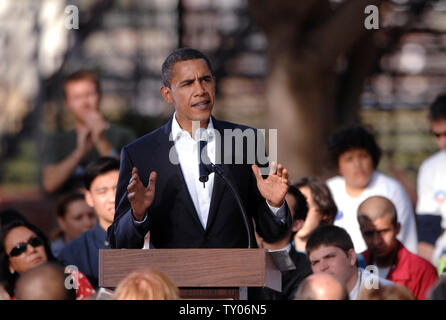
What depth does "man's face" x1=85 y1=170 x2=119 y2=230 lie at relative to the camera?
5293mm

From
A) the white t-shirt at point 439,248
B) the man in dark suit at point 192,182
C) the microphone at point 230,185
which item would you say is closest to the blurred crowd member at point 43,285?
the man in dark suit at point 192,182

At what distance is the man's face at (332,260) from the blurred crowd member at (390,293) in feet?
1.06

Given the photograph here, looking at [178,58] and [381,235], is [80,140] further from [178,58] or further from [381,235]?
[178,58]

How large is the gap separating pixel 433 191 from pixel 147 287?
352cm

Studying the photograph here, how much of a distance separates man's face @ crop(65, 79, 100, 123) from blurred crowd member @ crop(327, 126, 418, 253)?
1.61 m

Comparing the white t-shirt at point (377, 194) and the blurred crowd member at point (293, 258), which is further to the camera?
the white t-shirt at point (377, 194)

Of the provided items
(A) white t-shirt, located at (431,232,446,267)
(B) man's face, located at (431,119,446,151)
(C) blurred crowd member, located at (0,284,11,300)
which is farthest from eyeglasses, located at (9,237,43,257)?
(B) man's face, located at (431,119,446,151)

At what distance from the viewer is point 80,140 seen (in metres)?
6.35

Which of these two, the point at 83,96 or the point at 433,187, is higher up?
the point at 83,96

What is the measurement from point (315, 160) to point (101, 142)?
2893 mm

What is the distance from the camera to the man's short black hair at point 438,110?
611 cm

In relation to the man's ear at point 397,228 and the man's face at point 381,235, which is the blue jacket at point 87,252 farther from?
the man's ear at point 397,228

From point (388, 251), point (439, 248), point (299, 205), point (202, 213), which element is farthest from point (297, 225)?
point (202, 213)
